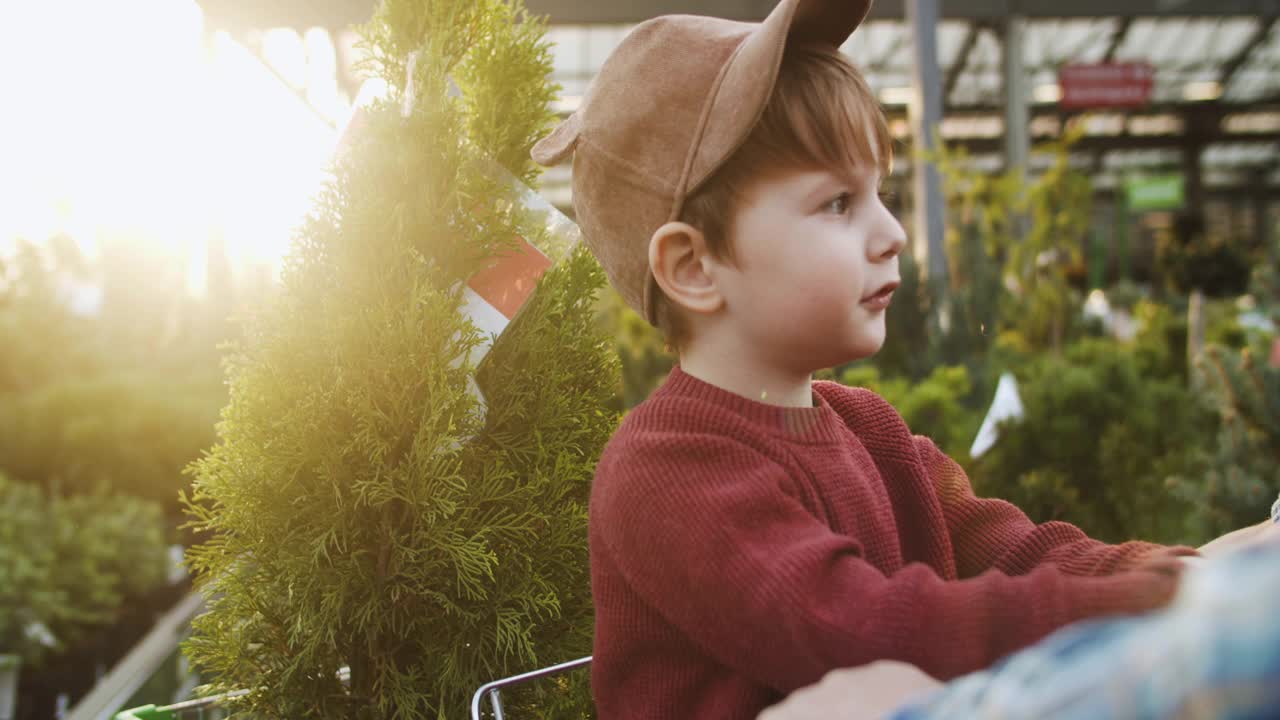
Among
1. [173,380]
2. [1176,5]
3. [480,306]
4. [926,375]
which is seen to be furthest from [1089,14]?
[480,306]

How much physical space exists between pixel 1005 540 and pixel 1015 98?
1423cm

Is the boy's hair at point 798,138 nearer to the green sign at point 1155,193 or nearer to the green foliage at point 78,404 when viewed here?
the green foliage at point 78,404

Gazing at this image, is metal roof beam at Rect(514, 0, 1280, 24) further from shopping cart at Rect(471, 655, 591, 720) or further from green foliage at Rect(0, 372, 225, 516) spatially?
shopping cart at Rect(471, 655, 591, 720)

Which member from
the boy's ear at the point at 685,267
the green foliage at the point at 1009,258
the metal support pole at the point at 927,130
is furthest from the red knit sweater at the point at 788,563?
the metal support pole at the point at 927,130

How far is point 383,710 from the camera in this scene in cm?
165

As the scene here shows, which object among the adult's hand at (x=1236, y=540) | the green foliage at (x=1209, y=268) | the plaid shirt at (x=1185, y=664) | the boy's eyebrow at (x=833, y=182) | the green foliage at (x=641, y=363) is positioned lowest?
the green foliage at (x=1209, y=268)

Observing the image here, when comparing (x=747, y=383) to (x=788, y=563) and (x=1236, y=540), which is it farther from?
(x=1236, y=540)

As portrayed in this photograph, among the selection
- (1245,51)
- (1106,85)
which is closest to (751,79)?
(1106,85)

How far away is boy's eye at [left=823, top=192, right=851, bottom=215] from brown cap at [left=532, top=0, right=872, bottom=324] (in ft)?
0.46

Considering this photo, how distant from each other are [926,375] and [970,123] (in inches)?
885

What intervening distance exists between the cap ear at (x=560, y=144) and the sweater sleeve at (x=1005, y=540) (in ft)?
2.25

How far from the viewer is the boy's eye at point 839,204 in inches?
47.7

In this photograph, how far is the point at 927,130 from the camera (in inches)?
230

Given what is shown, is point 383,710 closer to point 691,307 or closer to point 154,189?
point 691,307
